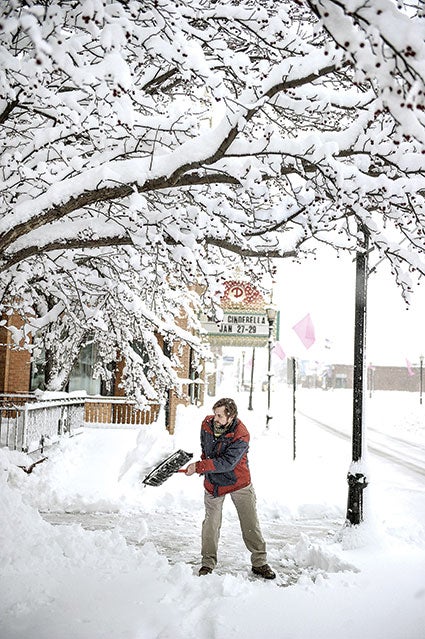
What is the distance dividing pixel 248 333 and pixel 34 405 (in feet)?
26.9

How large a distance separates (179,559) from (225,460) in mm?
1518

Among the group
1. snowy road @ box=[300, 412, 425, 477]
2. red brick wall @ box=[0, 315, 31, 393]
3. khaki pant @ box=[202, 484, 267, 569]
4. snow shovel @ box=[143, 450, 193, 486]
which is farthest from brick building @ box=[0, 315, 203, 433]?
khaki pant @ box=[202, 484, 267, 569]

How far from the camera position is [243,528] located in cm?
491

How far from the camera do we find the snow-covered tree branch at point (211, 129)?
8.40 ft

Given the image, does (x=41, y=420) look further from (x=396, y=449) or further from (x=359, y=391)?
(x=396, y=449)

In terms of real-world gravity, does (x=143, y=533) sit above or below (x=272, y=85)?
below

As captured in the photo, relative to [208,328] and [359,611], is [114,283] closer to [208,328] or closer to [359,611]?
[359,611]

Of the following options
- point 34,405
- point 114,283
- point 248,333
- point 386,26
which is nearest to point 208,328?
point 248,333

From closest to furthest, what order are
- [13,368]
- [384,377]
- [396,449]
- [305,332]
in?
[305,332] < [13,368] < [396,449] < [384,377]

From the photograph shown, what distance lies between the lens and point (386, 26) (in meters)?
2.19

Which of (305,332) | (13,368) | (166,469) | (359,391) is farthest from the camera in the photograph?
(13,368)

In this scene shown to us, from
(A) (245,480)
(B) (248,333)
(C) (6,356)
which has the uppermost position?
(B) (248,333)

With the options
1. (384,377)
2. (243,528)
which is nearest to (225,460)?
(243,528)

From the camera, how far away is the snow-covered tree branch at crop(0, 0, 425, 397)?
2561 millimetres
